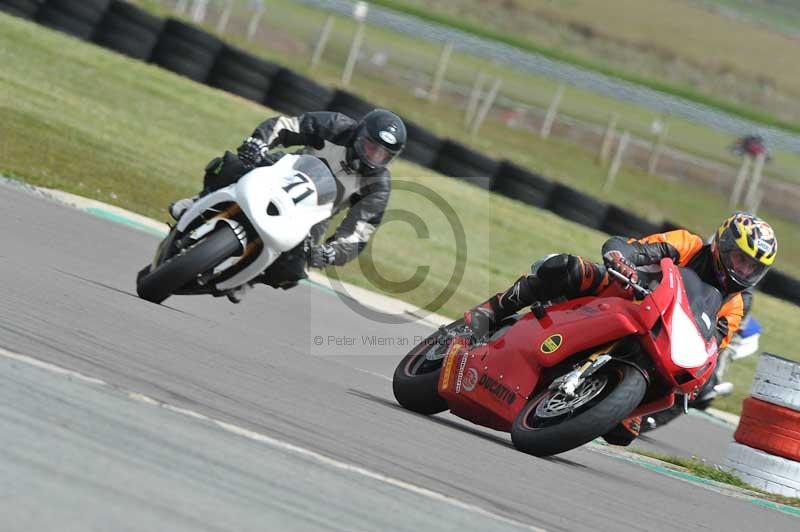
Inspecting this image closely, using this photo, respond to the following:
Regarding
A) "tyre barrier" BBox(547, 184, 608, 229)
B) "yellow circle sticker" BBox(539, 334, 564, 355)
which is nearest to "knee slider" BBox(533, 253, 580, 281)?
"yellow circle sticker" BBox(539, 334, 564, 355)

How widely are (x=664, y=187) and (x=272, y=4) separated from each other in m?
17.7

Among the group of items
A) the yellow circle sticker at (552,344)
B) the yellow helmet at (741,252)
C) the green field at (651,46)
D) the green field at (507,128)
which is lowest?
the green field at (507,128)

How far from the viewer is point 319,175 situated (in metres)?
8.77

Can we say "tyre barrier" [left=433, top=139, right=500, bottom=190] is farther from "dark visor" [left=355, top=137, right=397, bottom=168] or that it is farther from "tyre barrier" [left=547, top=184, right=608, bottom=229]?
"dark visor" [left=355, top=137, right=397, bottom=168]

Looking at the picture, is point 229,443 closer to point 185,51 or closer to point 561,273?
point 561,273

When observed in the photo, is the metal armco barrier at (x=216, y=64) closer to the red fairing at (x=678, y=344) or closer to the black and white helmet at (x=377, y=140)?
the black and white helmet at (x=377, y=140)

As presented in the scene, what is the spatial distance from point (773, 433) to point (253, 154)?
371cm

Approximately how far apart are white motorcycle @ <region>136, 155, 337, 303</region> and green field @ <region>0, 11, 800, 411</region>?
5.03m

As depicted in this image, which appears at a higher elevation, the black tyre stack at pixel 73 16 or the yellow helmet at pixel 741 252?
the yellow helmet at pixel 741 252

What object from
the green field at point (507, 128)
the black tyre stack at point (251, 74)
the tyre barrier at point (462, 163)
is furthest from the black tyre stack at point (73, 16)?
the tyre barrier at point (462, 163)

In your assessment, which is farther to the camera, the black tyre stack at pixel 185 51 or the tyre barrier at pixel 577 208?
the tyre barrier at pixel 577 208

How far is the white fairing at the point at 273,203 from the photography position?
841 cm

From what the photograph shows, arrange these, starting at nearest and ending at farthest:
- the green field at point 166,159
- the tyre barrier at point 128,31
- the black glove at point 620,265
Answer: the black glove at point 620,265
the green field at point 166,159
the tyre barrier at point 128,31

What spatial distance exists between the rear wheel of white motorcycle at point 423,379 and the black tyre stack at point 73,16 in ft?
50.6
